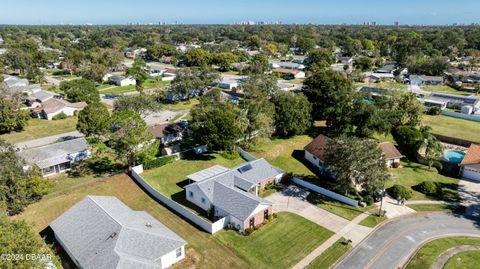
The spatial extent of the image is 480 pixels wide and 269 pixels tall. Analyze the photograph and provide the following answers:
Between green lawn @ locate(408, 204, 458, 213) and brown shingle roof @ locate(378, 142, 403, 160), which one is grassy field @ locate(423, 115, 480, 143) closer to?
brown shingle roof @ locate(378, 142, 403, 160)

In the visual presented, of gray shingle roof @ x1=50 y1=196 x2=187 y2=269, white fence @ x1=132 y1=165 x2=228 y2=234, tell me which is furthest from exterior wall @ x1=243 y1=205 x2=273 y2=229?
gray shingle roof @ x1=50 y1=196 x2=187 y2=269

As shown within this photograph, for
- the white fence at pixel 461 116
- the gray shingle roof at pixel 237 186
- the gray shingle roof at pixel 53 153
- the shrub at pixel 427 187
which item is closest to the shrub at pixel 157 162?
the gray shingle roof at pixel 237 186

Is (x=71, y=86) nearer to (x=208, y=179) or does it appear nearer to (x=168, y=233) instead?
(x=208, y=179)

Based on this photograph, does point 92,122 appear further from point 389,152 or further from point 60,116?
point 389,152

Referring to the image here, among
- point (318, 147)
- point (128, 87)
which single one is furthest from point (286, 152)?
point (128, 87)

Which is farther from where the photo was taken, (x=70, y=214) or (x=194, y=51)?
(x=194, y=51)

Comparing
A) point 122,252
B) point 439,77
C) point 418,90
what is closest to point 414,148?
point 122,252

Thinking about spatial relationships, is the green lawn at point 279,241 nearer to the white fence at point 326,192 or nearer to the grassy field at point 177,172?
the white fence at point 326,192
